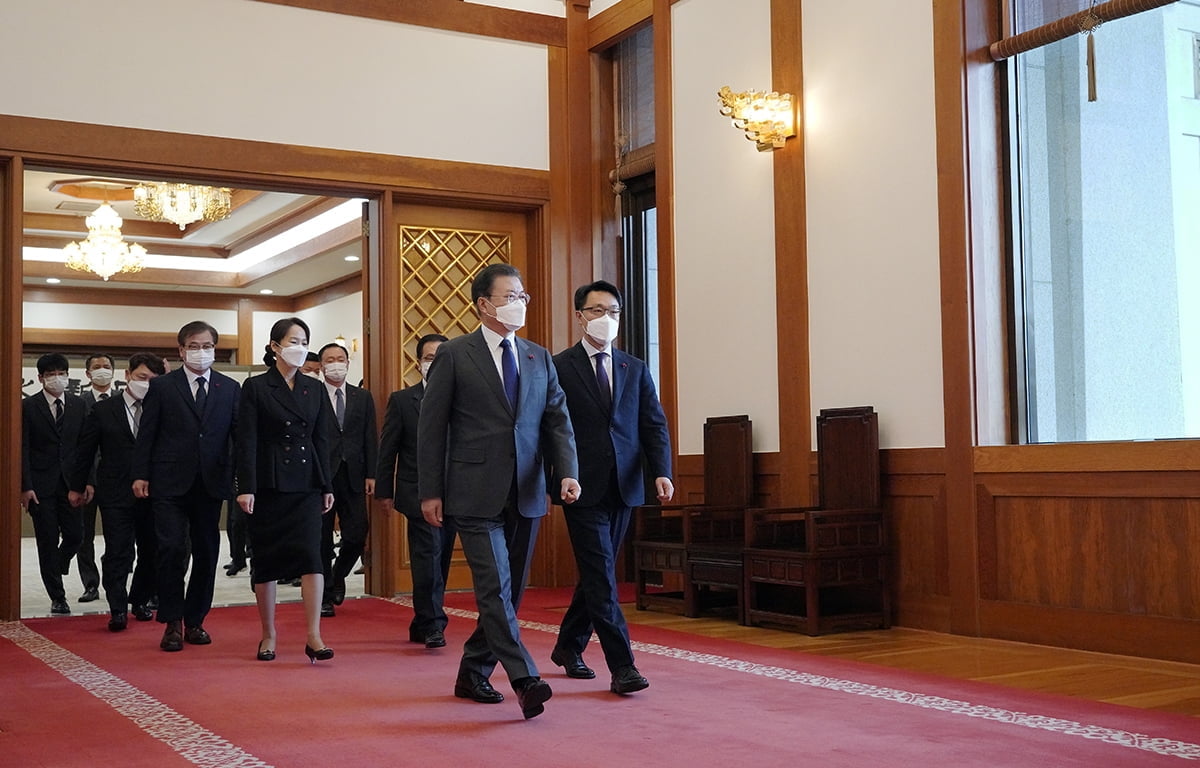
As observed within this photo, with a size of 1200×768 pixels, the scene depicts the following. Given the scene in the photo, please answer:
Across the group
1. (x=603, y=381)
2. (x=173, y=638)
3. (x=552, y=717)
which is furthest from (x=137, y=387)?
(x=552, y=717)

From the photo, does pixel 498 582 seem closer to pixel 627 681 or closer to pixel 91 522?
pixel 627 681

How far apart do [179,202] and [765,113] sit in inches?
261

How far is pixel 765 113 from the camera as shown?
6.44m

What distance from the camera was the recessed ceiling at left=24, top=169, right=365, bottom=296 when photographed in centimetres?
1259

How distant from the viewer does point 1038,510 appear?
5.14 meters

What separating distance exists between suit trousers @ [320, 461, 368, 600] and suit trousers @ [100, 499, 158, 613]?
852mm

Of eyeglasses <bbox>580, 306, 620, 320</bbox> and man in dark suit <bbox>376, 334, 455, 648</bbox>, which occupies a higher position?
eyeglasses <bbox>580, 306, 620, 320</bbox>

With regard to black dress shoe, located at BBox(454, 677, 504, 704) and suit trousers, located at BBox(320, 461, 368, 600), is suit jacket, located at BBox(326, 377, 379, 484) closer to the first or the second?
suit trousers, located at BBox(320, 461, 368, 600)

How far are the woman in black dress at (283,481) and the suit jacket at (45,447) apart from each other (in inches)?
89.2

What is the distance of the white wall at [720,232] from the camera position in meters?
6.70

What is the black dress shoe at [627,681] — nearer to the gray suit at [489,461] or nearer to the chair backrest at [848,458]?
the gray suit at [489,461]

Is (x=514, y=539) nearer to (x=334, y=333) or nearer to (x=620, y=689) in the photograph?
(x=620, y=689)

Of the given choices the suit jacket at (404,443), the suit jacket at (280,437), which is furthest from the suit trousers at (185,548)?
the suit jacket at (404,443)

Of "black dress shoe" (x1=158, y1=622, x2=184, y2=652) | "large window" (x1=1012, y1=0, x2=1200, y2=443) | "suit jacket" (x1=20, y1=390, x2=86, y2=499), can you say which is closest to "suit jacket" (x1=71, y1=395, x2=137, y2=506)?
"suit jacket" (x1=20, y1=390, x2=86, y2=499)
